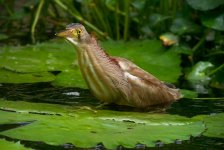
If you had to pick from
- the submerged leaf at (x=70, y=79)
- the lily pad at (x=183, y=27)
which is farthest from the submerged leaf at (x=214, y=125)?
the lily pad at (x=183, y=27)

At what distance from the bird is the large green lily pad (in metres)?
0.65

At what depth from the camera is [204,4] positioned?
191 inches

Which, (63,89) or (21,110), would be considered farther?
(63,89)

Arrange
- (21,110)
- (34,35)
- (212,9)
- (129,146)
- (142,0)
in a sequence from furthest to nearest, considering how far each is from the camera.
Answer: (34,35)
(142,0)
(212,9)
(21,110)
(129,146)

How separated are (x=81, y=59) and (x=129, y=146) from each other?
2.63ft

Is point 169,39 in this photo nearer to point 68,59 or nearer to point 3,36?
point 68,59

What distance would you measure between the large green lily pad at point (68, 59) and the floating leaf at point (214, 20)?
0.32m

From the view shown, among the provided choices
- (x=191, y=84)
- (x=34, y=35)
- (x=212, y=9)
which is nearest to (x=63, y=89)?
(x=191, y=84)

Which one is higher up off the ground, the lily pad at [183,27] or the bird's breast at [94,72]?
the lily pad at [183,27]

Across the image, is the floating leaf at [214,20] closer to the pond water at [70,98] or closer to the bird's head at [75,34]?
the pond water at [70,98]

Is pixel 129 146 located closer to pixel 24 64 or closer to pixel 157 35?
pixel 24 64

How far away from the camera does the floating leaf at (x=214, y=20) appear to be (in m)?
4.77

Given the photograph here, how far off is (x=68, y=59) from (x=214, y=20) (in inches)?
41.8

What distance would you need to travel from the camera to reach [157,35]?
214 inches
